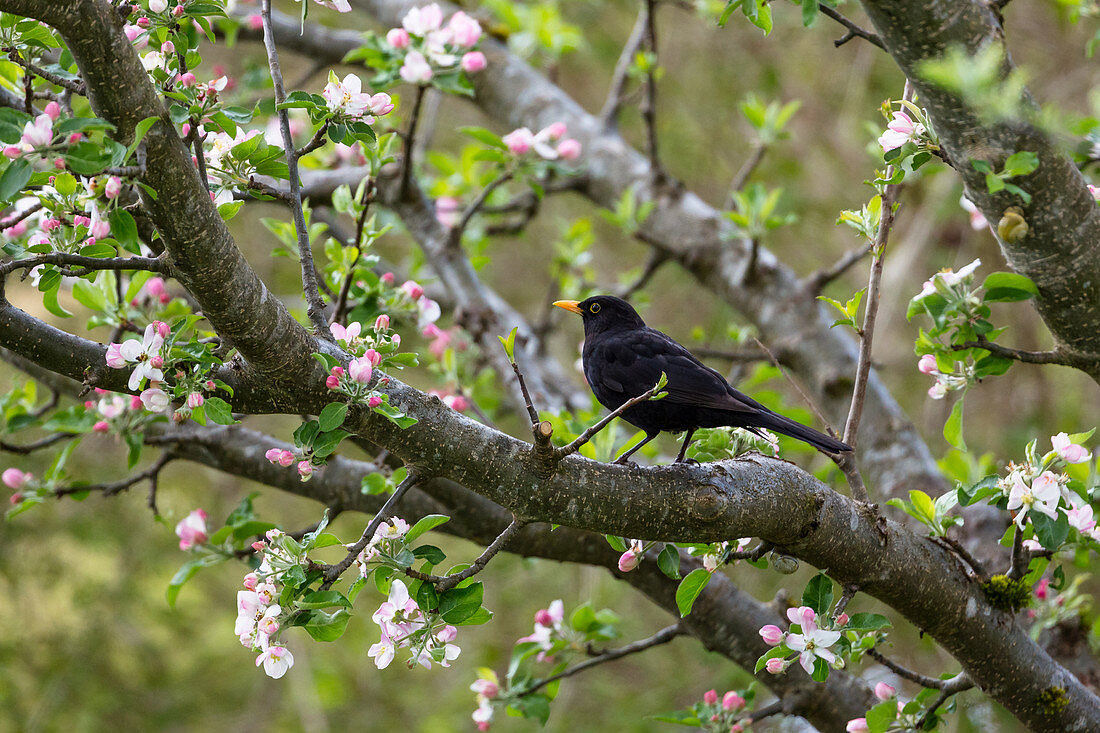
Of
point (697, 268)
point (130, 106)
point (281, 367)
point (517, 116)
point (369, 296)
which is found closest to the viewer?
point (130, 106)

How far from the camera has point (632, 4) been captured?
6.52 meters

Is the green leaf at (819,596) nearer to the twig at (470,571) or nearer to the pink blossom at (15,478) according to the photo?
the twig at (470,571)

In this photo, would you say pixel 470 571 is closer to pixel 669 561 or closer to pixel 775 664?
pixel 669 561

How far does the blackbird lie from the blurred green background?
54.5 inches

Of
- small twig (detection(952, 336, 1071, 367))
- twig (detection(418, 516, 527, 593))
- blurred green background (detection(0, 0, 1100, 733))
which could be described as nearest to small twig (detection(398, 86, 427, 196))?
blurred green background (detection(0, 0, 1100, 733))

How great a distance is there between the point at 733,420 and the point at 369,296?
114cm

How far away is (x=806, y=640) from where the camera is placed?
6.40ft

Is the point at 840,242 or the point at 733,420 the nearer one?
the point at 733,420

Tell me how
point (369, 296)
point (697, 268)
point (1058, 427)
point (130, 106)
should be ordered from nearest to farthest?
point (130, 106) → point (369, 296) → point (697, 268) → point (1058, 427)

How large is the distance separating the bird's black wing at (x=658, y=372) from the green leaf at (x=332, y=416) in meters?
1.07

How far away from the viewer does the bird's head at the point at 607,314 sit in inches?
131

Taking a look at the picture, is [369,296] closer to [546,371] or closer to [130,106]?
[130,106]

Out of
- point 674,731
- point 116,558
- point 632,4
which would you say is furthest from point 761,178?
point 116,558

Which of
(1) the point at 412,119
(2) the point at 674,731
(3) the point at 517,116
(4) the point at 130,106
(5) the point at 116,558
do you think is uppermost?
(4) the point at 130,106
